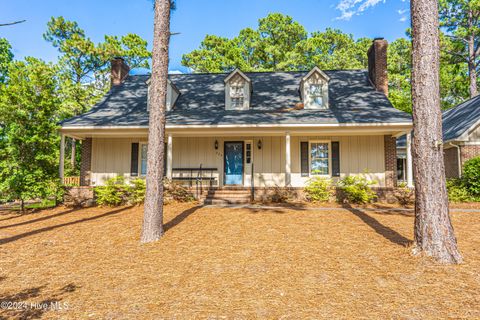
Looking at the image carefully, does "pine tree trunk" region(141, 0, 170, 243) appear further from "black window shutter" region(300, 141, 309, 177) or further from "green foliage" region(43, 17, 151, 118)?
"green foliage" region(43, 17, 151, 118)

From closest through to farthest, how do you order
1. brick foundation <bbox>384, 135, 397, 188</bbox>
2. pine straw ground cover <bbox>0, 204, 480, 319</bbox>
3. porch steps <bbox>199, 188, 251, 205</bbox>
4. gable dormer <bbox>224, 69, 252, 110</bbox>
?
1. pine straw ground cover <bbox>0, 204, 480, 319</bbox>
2. porch steps <bbox>199, 188, 251, 205</bbox>
3. brick foundation <bbox>384, 135, 397, 188</bbox>
4. gable dormer <bbox>224, 69, 252, 110</bbox>

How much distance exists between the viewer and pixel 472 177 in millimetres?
10398

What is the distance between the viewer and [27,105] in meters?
9.43

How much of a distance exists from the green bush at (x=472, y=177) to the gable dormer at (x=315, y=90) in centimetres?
601

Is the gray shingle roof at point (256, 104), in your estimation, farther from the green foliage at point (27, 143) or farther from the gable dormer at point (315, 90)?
the green foliage at point (27, 143)

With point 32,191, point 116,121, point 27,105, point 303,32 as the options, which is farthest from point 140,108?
point 303,32

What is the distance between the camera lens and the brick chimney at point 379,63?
12.5 metres

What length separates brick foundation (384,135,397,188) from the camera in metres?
11.4

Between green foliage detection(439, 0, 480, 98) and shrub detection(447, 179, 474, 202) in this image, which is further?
green foliage detection(439, 0, 480, 98)

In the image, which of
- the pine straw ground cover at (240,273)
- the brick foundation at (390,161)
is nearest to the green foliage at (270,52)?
the brick foundation at (390,161)

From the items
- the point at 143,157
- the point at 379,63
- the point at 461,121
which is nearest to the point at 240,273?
the point at 143,157

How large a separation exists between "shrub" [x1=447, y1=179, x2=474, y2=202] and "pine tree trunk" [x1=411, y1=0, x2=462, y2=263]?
7.78m

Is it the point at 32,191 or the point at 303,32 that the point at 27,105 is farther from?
the point at 303,32

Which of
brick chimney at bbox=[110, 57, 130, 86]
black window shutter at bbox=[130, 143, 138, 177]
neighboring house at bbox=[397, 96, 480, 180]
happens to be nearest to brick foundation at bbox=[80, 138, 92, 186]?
black window shutter at bbox=[130, 143, 138, 177]
